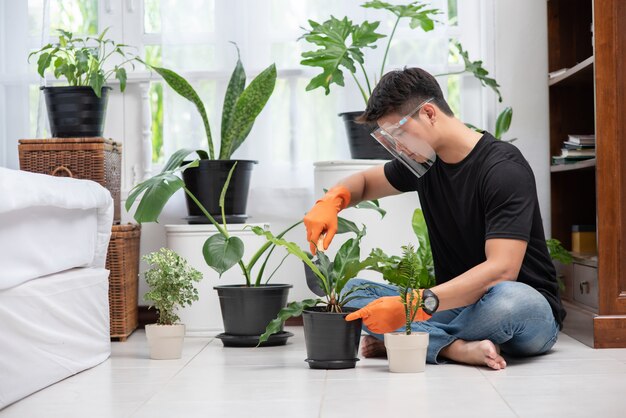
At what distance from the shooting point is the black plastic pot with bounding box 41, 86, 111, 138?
303cm

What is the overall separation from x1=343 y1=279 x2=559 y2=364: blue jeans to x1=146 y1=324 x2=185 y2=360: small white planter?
54 centimetres

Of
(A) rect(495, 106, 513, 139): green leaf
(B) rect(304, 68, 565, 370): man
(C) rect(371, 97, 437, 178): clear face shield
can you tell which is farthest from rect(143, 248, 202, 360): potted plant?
(A) rect(495, 106, 513, 139): green leaf

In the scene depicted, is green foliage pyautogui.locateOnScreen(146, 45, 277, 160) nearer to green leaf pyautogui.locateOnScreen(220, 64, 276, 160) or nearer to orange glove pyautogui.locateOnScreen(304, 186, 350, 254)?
green leaf pyautogui.locateOnScreen(220, 64, 276, 160)

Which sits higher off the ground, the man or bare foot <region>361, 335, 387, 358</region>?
the man

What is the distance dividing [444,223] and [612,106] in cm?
62

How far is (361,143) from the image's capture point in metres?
3.14

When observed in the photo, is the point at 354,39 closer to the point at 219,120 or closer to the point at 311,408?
the point at 219,120

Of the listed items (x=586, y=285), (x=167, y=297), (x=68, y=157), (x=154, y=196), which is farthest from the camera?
(x=68, y=157)

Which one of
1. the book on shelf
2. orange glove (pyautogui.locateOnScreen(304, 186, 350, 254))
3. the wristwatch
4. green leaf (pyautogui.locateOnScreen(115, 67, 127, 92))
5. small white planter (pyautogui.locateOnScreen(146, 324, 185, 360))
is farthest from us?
green leaf (pyautogui.locateOnScreen(115, 67, 127, 92))

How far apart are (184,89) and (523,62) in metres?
1.32

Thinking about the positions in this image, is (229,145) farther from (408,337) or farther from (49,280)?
(408,337)

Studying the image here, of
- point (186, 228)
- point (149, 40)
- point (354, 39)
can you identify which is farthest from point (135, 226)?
point (354, 39)

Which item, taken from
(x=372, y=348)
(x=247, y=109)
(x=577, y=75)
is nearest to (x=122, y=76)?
(x=247, y=109)

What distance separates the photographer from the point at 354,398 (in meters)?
1.81
